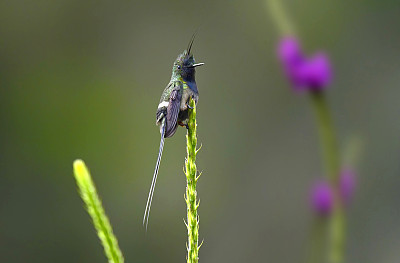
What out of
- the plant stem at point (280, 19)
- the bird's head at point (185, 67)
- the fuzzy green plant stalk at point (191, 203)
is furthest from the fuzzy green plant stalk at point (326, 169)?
the fuzzy green plant stalk at point (191, 203)

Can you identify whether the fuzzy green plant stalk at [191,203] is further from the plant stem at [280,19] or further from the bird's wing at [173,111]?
the plant stem at [280,19]

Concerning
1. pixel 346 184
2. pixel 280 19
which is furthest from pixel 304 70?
pixel 346 184

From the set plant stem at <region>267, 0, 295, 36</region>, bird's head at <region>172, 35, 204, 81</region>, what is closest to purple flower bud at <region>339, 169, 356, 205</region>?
plant stem at <region>267, 0, 295, 36</region>

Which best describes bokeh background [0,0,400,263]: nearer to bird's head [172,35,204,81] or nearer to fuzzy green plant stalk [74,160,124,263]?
bird's head [172,35,204,81]

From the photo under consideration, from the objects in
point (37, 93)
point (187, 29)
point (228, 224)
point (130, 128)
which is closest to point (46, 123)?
point (37, 93)

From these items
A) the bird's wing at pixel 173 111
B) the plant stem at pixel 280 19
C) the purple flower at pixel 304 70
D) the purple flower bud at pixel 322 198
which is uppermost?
the plant stem at pixel 280 19

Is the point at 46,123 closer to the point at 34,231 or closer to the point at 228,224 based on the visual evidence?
the point at 34,231
